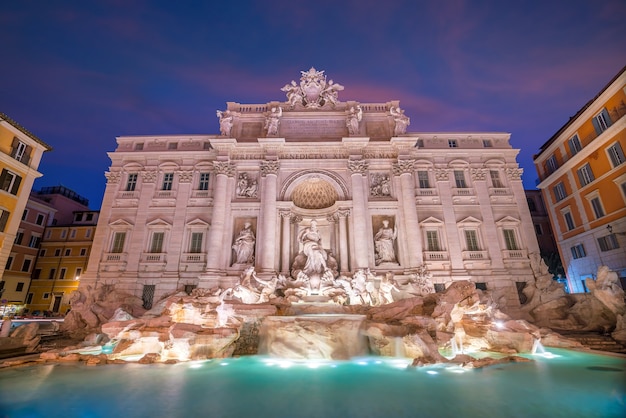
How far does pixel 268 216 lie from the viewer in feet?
64.2

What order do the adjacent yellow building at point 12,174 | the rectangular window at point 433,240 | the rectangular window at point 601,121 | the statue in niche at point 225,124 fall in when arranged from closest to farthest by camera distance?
the adjacent yellow building at point 12,174
the rectangular window at point 601,121
the rectangular window at point 433,240
the statue in niche at point 225,124

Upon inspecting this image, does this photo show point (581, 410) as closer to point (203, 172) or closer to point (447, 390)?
point (447, 390)

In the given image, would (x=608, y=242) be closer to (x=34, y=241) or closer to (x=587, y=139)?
(x=587, y=139)

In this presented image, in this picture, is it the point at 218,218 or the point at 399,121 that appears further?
the point at 399,121

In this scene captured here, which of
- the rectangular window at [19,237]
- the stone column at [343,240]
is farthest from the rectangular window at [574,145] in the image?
the rectangular window at [19,237]

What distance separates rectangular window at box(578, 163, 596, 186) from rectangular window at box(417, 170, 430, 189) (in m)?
10.6

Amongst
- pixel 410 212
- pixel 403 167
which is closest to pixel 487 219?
pixel 410 212

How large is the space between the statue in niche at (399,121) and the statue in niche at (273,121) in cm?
875

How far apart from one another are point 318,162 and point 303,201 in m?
3.21

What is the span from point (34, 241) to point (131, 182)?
16235 mm

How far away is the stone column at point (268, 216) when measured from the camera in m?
18.5

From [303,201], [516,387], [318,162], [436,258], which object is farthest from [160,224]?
[516,387]

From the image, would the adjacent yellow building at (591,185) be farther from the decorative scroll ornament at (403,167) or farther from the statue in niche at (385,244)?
the statue in niche at (385,244)

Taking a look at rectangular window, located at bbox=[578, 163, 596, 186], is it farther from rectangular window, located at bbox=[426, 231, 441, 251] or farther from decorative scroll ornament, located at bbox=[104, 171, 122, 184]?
decorative scroll ornament, located at bbox=[104, 171, 122, 184]
